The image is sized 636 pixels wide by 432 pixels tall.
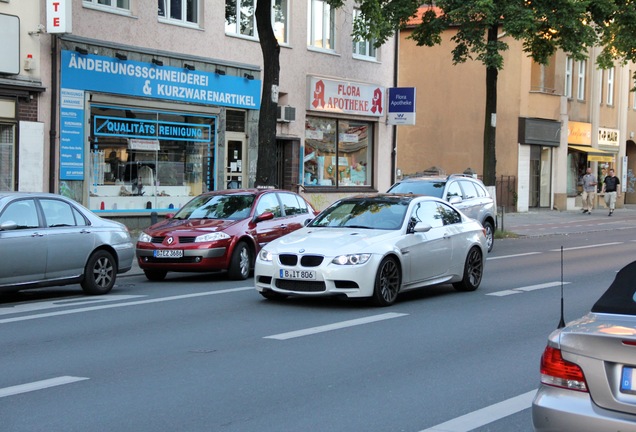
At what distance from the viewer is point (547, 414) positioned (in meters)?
4.88

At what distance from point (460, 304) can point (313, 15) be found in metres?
19.2

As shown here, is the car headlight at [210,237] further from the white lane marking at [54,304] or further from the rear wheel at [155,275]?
the white lane marking at [54,304]

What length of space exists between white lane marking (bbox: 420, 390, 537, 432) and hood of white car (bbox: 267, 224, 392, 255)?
4.70 m

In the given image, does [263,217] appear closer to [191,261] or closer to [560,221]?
[191,261]

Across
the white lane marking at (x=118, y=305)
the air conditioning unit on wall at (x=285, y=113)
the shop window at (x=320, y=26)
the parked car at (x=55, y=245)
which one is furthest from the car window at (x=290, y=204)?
the shop window at (x=320, y=26)

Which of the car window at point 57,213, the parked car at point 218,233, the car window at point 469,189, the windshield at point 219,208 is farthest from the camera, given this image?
the car window at point 469,189

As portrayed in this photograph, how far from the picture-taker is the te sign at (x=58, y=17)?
21.0 m

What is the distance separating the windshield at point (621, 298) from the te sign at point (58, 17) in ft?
57.8

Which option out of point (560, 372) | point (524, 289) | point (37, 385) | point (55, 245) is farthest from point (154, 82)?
point (560, 372)

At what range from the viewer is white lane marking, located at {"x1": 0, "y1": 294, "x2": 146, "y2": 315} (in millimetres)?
12320

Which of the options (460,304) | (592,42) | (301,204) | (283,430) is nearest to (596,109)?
(592,42)

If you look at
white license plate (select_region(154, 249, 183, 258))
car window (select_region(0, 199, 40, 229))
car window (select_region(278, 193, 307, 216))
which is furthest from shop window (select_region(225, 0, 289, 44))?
car window (select_region(0, 199, 40, 229))

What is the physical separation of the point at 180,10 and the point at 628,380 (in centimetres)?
2237

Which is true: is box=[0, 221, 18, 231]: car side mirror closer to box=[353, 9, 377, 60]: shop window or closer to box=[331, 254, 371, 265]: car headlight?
box=[331, 254, 371, 265]: car headlight
